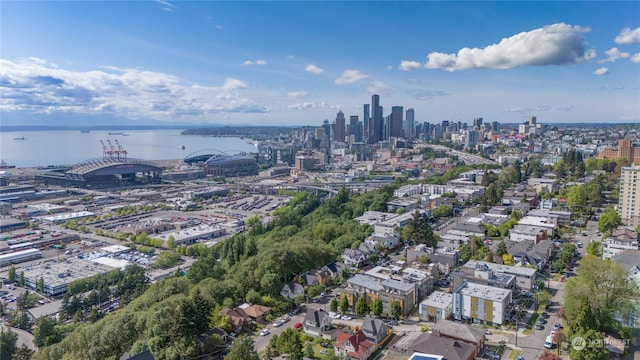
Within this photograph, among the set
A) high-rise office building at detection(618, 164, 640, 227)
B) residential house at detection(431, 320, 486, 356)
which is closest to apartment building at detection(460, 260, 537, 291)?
residential house at detection(431, 320, 486, 356)

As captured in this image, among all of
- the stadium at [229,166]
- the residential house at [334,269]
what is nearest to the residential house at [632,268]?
the residential house at [334,269]

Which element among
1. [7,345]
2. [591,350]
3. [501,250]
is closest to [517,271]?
[501,250]

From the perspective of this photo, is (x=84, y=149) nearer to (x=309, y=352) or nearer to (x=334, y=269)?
(x=334, y=269)

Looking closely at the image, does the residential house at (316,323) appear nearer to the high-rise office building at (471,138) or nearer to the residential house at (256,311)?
the residential house at (256,311)

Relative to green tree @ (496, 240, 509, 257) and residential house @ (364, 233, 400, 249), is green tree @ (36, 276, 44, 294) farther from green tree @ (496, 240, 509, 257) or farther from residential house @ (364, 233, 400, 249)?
green tree @ (496, 240, 509, 257)

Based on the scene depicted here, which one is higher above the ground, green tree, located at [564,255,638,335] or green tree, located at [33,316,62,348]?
green tree, located at [564,255,638,335]

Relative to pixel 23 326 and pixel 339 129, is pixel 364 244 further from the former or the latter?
pixel 339 129
